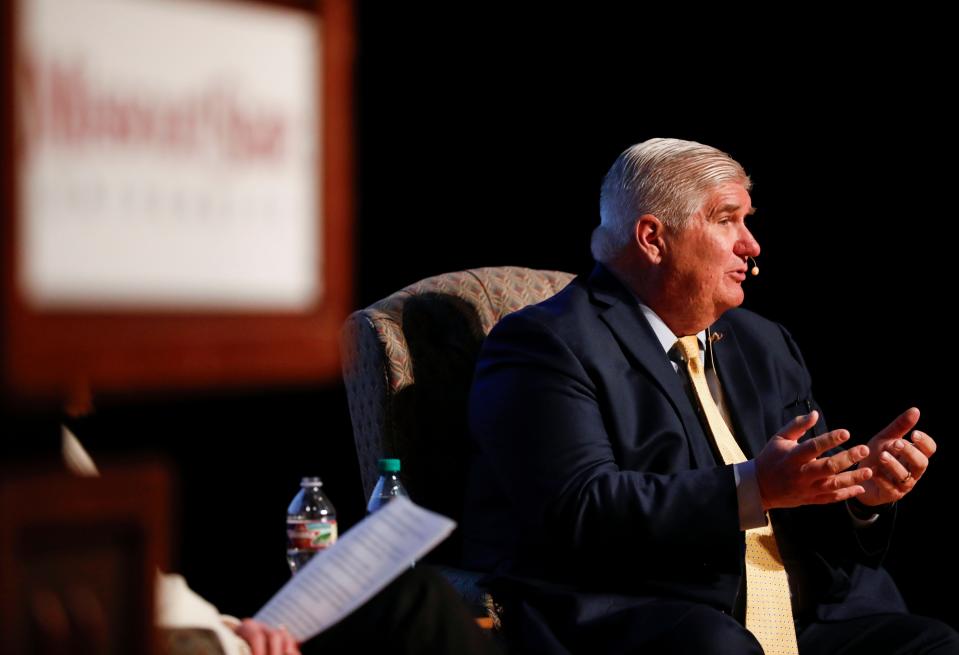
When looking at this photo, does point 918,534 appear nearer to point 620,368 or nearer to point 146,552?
point 620,368

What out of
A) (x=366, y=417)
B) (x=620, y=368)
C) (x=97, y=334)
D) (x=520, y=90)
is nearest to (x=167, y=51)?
(x=97, y=334)

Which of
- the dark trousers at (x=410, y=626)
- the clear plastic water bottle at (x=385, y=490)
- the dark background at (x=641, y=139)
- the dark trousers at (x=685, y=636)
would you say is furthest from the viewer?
the dark background at (x=641, y=139)

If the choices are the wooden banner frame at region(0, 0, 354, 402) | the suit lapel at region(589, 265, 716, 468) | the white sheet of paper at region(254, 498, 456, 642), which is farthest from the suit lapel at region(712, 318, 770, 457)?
the wooden banner frame at region(0, 0, 354, 402)

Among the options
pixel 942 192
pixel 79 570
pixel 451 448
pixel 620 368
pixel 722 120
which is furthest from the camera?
pixel 722 120

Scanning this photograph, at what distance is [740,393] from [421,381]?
0.57 meters

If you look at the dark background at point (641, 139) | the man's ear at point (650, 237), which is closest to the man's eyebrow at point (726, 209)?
the man's ear at point (650, 237)

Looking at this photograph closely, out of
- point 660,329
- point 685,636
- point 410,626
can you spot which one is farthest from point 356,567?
point 660,329

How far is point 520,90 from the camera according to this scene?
3104 millimetres

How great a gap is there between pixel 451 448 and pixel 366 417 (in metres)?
0.16

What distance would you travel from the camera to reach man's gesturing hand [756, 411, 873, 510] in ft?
5.82

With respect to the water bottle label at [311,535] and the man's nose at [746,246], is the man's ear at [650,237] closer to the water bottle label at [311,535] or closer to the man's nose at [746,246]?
the man's nose at [746,246]

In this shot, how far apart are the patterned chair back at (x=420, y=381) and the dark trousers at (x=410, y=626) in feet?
2.80

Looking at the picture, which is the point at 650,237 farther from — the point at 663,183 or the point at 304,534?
the point at 304,534

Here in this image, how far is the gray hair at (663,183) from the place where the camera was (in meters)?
2.19
